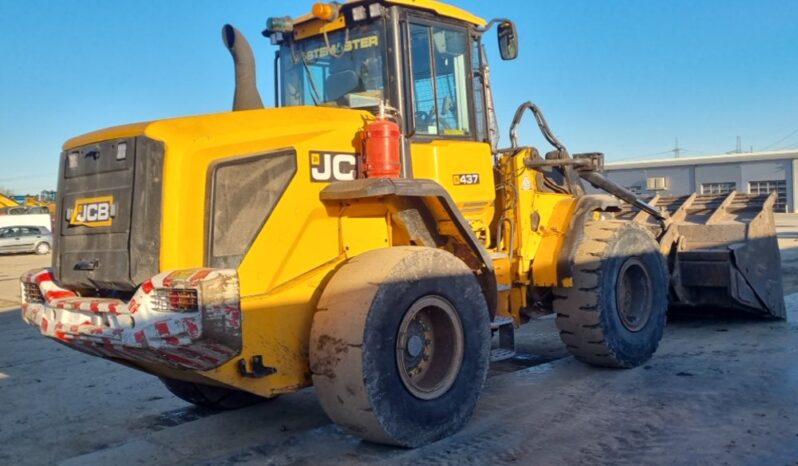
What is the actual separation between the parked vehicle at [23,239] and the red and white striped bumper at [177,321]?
3029 cm

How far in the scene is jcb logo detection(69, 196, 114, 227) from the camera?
14.6 feet

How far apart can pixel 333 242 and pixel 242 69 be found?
4.50 feet

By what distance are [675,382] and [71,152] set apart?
15.9ft

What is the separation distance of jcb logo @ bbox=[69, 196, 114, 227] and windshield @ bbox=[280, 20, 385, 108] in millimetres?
1795

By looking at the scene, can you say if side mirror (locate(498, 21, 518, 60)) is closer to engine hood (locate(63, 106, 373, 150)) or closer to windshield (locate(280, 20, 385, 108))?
windshield (locate(280, 20, 385, 108))

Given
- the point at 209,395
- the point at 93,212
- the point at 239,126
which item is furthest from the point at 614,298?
the point at 93,212

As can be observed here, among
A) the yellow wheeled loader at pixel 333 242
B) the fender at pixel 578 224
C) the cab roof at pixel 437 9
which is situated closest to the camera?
the yellow wheeled loader at pixel 333 242

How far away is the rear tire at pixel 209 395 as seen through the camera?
571 centimetres

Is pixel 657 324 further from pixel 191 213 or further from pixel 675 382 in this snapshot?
pixel 191 213

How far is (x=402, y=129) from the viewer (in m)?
5.24

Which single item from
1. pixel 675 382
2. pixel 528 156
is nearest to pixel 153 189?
pixel 528 156

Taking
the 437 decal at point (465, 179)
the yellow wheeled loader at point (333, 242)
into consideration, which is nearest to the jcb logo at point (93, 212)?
the yellow wheeled loader at point (333, 242)

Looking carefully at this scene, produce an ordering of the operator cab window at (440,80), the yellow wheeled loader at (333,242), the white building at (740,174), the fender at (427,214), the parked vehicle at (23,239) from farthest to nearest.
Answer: the white building at (740,174), the parked vehicle at (23,239), the operator cab window at (440,80), the fender at (427,214), the yellow wheeled loader at (333,242)

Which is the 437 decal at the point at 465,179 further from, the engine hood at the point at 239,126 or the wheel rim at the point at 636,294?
the wheel rim at the point at 636,294
